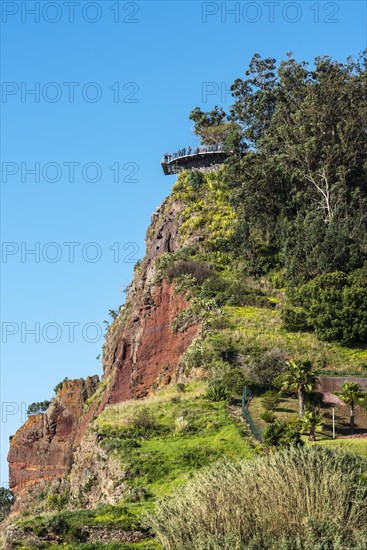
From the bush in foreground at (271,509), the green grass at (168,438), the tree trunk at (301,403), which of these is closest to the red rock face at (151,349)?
the green grass at (168,438)

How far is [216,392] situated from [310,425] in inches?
350

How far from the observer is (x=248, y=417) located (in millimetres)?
56594

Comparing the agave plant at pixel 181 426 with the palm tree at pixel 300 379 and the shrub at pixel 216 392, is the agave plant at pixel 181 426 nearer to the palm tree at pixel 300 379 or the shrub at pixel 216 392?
the shrub at pixel 216 392

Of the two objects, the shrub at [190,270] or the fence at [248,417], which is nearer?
the fence at [248,417]

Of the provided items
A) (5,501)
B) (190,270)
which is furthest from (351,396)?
(5,501)

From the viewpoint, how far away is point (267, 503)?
3947 centimetres

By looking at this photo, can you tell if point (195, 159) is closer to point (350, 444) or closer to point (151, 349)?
point (151, 349)

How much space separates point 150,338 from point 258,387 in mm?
16363

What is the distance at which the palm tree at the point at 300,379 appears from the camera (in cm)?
5778

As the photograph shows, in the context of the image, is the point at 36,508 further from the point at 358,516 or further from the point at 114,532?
the point at 358,516

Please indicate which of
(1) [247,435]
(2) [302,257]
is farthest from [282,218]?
(1) [247,435]

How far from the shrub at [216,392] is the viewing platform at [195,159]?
33796 mm

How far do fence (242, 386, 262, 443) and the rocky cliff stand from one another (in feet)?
36.8

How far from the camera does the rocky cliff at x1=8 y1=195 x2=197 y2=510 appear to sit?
74.6 meters
